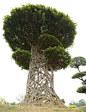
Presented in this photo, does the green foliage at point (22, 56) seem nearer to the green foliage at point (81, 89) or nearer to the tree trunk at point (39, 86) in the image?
the tree trunk at point (39, 86)

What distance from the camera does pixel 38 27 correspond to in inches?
343

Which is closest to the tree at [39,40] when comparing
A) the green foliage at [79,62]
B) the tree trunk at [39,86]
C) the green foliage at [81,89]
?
the tree trunk at [39,86]

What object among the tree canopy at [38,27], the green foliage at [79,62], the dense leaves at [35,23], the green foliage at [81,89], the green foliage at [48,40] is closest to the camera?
the green foliage at [48,40]

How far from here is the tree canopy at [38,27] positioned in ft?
25.9

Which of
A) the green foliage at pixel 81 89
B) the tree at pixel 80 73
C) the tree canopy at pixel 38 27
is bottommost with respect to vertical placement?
the green foliage at pixel 81 89

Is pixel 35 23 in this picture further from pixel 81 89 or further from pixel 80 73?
pixel 81 89

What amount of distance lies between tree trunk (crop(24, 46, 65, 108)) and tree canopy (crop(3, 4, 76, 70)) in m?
0.79

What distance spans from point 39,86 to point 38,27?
17.2 ft

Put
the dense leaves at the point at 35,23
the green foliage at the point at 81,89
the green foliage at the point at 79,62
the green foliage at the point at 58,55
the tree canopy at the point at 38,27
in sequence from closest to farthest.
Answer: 1. the green foliage at the point at 58,55
2. the tree canopy at the point at 38,27
3. the dense leaves at the point at 35,23
4. the green foliage at the point at 81,89
5. the green foliage at the point at 79,62

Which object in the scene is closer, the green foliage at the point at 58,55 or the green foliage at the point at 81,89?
the green foliage at the point at 58,55

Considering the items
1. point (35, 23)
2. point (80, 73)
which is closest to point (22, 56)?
point (35, 23)

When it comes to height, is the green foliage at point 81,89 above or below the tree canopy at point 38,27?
below

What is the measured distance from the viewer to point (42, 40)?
26.1 ft

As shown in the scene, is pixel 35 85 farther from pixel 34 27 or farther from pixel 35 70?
pixel 34 27
